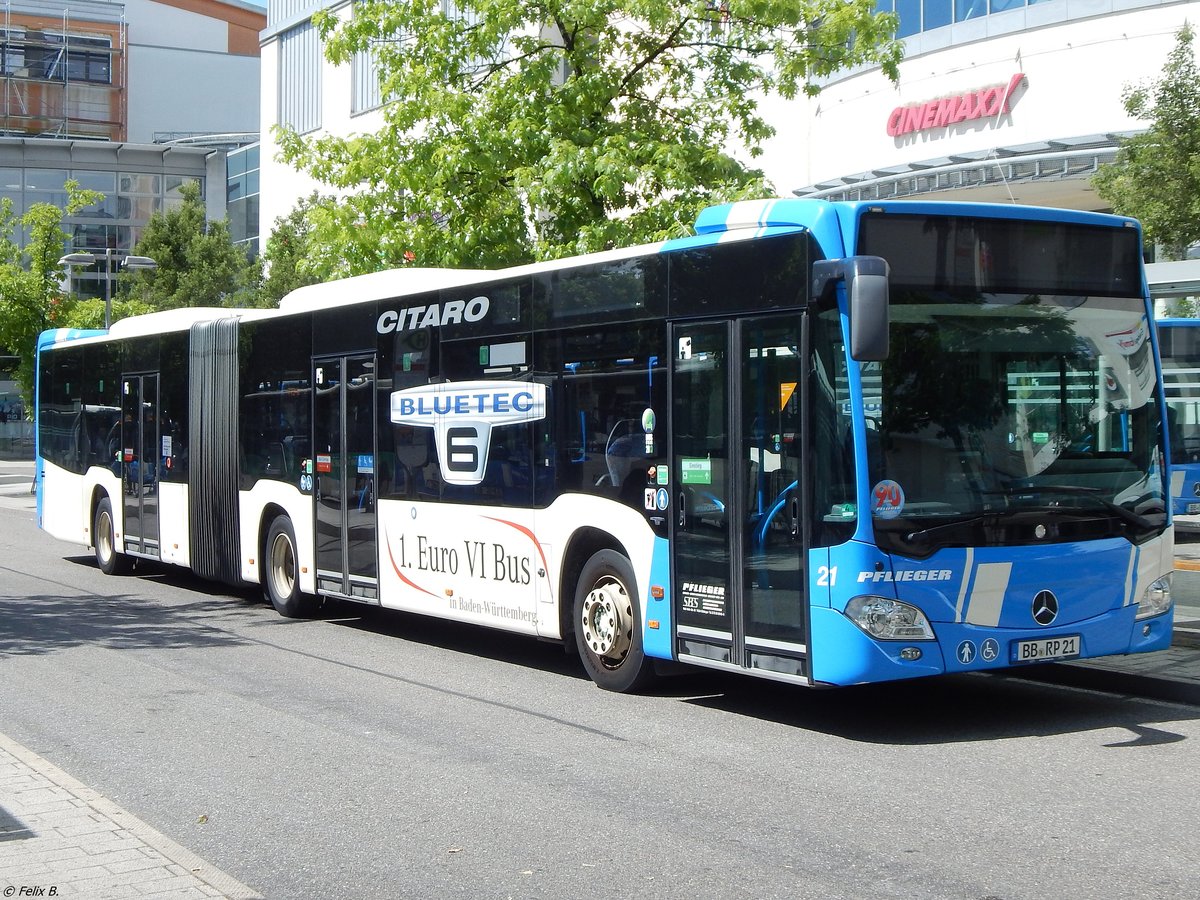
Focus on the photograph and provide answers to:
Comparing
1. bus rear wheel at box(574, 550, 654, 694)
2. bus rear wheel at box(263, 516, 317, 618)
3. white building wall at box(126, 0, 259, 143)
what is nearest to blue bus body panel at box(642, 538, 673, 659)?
bus rear wheel at box(574, 550, 654, 694)


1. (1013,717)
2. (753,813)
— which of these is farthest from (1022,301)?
(753,813)

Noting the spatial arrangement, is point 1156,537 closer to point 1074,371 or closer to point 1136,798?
point 1074,371

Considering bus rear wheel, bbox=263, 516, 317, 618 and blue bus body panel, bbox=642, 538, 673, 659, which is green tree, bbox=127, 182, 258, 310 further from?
blue bus body panel, bbox=642, 538, 673, 659

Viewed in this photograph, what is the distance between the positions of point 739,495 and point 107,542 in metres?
12.7

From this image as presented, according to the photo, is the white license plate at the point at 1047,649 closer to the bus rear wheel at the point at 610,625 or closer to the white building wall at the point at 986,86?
the bus rear wheel at the point at 610,625

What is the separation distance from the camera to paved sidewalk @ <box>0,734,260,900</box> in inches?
207

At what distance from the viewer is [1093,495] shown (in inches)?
→ 339

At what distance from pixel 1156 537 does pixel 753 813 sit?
142 inches

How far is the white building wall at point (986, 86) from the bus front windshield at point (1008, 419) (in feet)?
70.7

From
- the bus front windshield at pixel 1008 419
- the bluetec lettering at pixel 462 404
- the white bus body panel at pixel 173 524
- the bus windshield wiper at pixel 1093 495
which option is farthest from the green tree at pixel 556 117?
the bus windshield wiper at pixel 1093 495

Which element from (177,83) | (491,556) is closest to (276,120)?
(177,83)

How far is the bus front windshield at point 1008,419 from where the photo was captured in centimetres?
809

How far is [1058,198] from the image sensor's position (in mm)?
32469

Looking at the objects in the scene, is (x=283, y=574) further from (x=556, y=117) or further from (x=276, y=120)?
(x=276, y=120)
